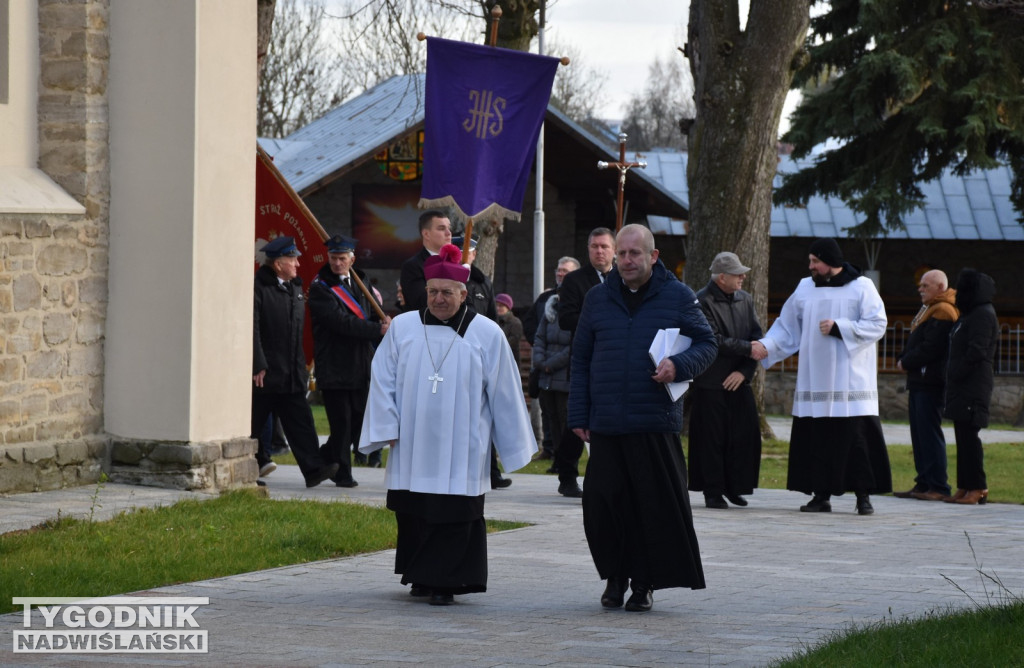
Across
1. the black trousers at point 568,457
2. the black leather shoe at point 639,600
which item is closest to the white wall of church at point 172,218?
the black trousers at point 568,457

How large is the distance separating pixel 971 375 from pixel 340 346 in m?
5.17

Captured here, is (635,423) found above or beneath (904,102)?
beneath

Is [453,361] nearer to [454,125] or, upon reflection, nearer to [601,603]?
[601,603]

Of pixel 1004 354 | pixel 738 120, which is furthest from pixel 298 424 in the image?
pixel 1004 354

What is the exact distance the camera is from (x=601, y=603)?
282 inches

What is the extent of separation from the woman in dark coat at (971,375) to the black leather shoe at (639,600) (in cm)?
611

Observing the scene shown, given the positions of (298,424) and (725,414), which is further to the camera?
(298,424)

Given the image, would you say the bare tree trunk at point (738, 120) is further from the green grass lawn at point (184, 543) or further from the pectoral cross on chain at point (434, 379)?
the pectoral cross on chain at point (434, 379)

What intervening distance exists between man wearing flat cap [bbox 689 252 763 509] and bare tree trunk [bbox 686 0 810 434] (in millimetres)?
6244

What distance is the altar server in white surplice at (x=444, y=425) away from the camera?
7.19 metres

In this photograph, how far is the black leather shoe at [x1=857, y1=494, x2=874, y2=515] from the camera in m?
11.4

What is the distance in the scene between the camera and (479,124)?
36.8 feet

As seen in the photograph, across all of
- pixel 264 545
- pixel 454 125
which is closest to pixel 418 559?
pixel 264 545

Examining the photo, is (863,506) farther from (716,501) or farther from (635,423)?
(635,423)
